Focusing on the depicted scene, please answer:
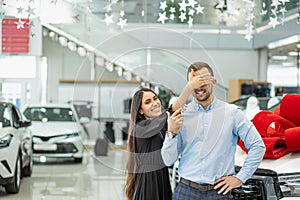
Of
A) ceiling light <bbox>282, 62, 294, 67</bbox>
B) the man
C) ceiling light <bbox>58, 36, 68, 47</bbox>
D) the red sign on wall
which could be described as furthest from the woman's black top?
ceiling light <bbox>282, 62, 294, 67</bbox>

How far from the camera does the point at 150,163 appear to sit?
2.99 m

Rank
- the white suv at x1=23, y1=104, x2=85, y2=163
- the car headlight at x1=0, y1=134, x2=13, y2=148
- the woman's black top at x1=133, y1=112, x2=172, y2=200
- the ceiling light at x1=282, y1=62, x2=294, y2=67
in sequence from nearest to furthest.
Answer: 1. the woman's black top at x1=133, y1=112, x2=172, y2=200
2. the car headlight at x1=0, y1=134, x2=13, y2=148
3. the white suv at x1=23, y1=104, x2=85, y2=163
4. the ceiling light at x1=282, y1=62, x2=294, y2=67

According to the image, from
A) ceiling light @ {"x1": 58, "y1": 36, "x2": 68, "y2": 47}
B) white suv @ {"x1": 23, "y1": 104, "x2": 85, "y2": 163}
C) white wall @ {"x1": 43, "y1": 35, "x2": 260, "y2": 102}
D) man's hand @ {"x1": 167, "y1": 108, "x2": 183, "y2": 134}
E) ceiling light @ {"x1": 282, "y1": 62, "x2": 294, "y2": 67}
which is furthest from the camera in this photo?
ceiling light @ {"x1": 282, "y1": 62, "x2": 294, "y2": 67}

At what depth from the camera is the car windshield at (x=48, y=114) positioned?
10182 mm

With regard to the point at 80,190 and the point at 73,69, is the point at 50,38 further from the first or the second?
the point at 80,190

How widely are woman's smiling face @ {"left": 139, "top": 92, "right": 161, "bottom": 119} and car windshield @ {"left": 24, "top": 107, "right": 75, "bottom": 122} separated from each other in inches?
288

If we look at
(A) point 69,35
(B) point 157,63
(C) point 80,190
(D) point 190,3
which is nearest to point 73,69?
(A) point 69,35

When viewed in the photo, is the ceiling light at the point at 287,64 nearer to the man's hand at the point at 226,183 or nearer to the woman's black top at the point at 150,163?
the woman's black top at the point at 150,163

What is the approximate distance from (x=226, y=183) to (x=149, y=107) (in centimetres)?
64

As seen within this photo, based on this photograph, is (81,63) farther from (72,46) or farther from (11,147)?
(11,147)

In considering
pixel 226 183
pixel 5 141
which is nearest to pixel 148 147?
pixel 226 183

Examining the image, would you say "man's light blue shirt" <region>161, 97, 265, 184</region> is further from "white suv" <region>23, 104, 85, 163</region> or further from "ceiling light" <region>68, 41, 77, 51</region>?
"ceiling light" <region>68, 41, 77, 51</region>

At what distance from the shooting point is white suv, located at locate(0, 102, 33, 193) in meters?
6.12

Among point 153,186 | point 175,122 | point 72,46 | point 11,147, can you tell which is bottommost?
point 11,147
